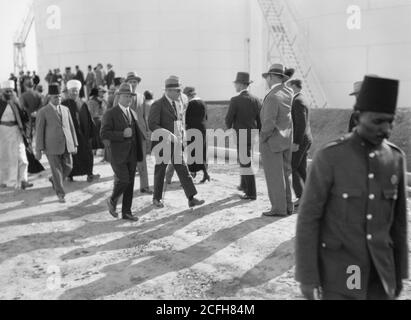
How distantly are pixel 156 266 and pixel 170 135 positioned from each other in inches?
103

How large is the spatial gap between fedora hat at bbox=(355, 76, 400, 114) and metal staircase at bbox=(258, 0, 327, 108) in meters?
15.0

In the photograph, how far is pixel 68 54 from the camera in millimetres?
24672

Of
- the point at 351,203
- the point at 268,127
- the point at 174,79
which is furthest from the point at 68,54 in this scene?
the point at 351,203

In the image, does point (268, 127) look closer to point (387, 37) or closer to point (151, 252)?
point (151, 252)

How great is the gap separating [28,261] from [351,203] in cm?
426

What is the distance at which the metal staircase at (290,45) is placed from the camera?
17531 millimetres

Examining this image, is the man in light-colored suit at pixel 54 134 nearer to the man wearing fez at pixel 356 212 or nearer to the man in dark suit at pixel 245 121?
the man in dark suit at pixel 245 121

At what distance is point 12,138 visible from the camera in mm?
9328

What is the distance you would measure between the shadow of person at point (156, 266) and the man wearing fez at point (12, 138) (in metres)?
4.68

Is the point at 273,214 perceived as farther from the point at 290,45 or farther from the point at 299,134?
the point at 290,45

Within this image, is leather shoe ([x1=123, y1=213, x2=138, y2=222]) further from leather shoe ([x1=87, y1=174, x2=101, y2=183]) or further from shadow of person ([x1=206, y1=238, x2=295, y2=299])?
leather shoe ([x1=87, y1=174, x2=101, y2=183])
